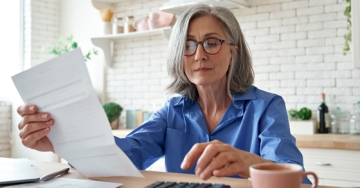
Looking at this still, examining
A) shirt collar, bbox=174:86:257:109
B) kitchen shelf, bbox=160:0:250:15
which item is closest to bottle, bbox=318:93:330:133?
kitchen shelf, bbox=160:0:250:15

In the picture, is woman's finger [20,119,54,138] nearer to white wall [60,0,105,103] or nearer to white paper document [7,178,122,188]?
white paper document [7,178,122,188]

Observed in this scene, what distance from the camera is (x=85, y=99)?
116 centimetres

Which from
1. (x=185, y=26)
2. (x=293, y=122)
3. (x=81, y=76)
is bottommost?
(x=293, y=122)

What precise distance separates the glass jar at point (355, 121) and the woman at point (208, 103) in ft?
5.60

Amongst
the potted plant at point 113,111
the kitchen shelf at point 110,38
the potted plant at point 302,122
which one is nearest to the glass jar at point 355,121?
the potted plant at point 302,122

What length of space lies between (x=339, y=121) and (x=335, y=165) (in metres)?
0.63

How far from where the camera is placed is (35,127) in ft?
4.41

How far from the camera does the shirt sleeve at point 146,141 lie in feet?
5.71

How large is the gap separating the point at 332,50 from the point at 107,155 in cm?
270

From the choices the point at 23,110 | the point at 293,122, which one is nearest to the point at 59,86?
the point at 23,110

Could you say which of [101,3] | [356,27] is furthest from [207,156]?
[101,3]

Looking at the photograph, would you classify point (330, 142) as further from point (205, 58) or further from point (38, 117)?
point (38, 117)

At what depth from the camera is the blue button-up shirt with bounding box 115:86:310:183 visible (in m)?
1.66

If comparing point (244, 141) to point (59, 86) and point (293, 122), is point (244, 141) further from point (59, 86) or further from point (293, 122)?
point (293, 122)
